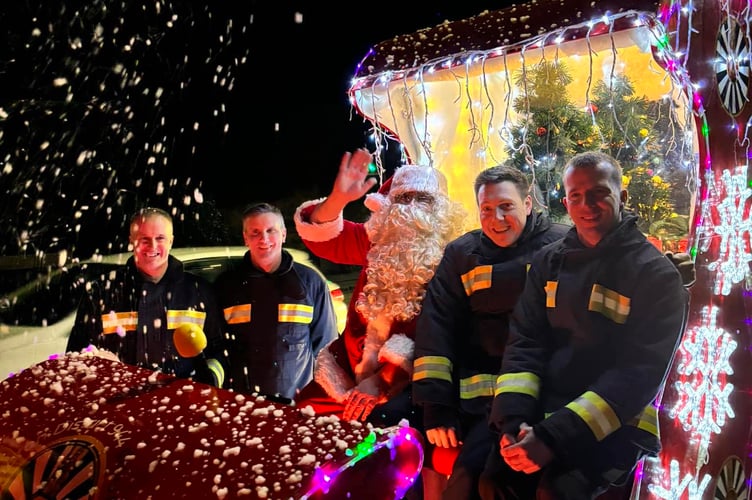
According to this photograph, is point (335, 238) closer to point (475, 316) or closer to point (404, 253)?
point (404, 253)

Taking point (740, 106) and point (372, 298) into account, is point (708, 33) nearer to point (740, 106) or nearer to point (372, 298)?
point (740, 106)

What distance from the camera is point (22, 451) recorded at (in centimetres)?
146

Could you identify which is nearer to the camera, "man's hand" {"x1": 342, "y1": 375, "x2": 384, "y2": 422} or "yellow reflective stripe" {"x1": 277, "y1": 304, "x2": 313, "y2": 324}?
"man's hand" {"x1": 342, "y1": 375, "x2": 384, "y2": 422}

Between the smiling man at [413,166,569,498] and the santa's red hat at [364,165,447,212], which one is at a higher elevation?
the santa's red hat at [364,165,447,212]

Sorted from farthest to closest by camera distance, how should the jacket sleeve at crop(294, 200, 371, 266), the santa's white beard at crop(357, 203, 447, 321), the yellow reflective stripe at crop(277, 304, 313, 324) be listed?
1. the yellow reflective stripe at crop(277, 304, 313, 324)
2. the jacket sleeve at crop(294, 200, 371, 266)
3. the santa's white beard at crop(357, 203, 447, 321)

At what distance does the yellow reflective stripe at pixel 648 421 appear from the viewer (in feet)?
6.13

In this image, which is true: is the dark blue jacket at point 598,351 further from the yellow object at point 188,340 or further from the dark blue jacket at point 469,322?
the yellow object at point 188,340

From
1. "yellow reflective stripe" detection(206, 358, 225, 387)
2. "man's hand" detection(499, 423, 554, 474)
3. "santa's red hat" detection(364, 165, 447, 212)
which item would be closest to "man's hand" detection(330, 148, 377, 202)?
A: "santa's red hat" detection(364, 165, 447, 212)

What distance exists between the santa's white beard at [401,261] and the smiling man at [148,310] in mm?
957

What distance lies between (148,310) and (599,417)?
2383 mm

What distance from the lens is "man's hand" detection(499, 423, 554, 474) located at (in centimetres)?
189

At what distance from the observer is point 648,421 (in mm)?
1879

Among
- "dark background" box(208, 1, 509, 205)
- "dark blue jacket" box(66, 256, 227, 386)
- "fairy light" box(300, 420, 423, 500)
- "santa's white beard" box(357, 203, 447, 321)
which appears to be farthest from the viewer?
"dark background" box(208, 1, 509, 205)

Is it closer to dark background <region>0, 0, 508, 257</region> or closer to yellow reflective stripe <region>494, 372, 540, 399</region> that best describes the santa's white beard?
yellow reflective stripe <region>494, 372, 540, 399</region>
